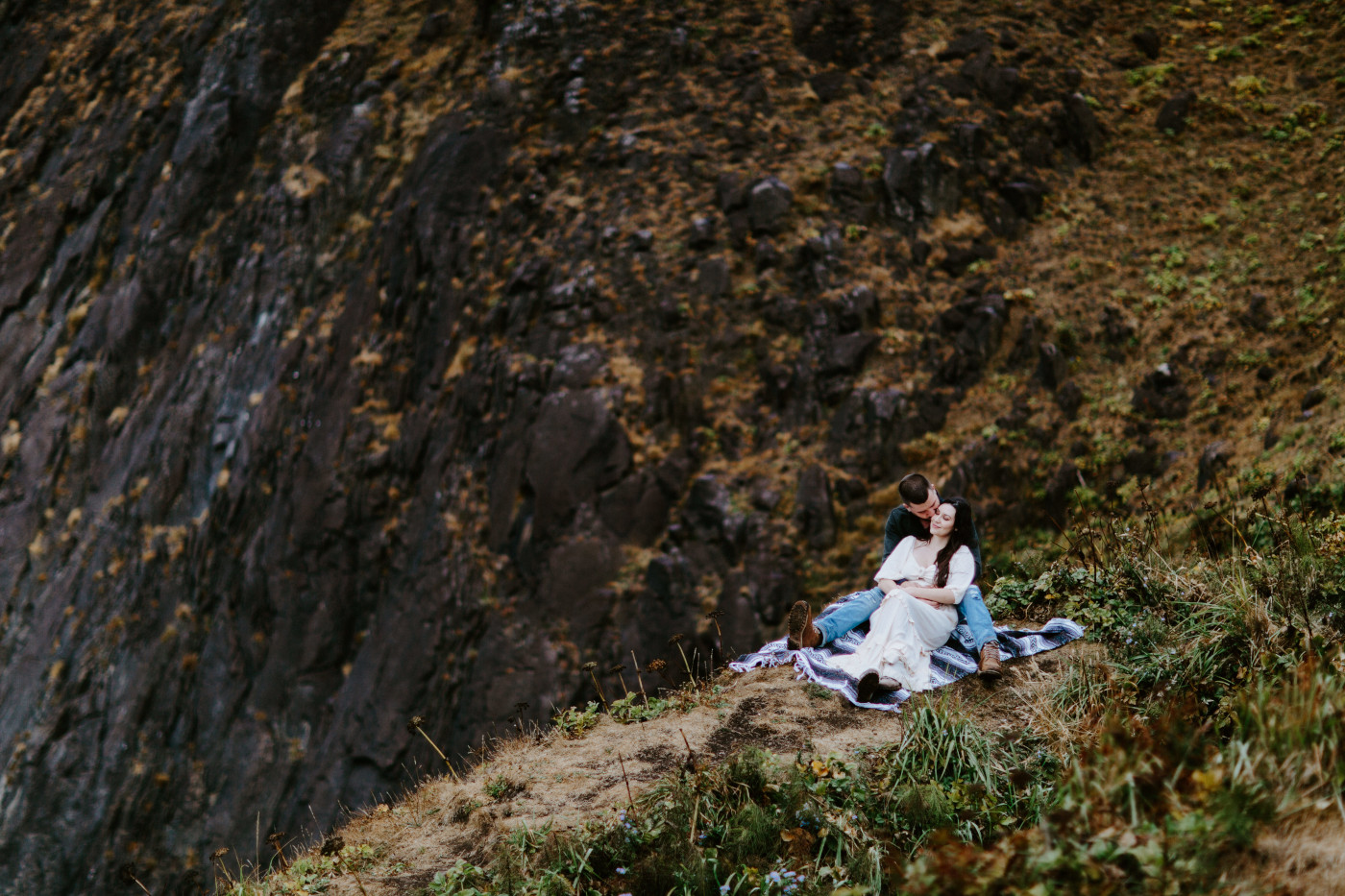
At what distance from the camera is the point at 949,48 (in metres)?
11.8

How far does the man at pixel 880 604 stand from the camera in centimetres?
568

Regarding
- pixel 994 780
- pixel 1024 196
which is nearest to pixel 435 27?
pixel 1024 196

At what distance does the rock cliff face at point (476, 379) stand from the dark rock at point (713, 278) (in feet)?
0.14

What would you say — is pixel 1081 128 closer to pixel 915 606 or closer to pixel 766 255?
pixel 766 255

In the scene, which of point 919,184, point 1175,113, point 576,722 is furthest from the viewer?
point 1175,113

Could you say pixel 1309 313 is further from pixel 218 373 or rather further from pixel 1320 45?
pixel 218 373

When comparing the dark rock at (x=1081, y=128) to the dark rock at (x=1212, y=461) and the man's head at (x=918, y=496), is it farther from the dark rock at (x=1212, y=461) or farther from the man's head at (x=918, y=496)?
the man's head at (x=918, y=496)

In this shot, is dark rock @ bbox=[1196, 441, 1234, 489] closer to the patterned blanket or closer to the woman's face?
the patterned blanket

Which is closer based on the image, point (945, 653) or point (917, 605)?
point (917, 605)


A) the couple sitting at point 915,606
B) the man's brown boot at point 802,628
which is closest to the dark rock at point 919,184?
the couple sitting at point 915,606

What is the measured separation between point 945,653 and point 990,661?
36 centimetres

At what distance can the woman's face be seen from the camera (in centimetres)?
589

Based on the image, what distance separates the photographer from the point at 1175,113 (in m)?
11.2

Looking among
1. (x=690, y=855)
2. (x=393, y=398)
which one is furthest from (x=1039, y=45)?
(x=690, y=855)
